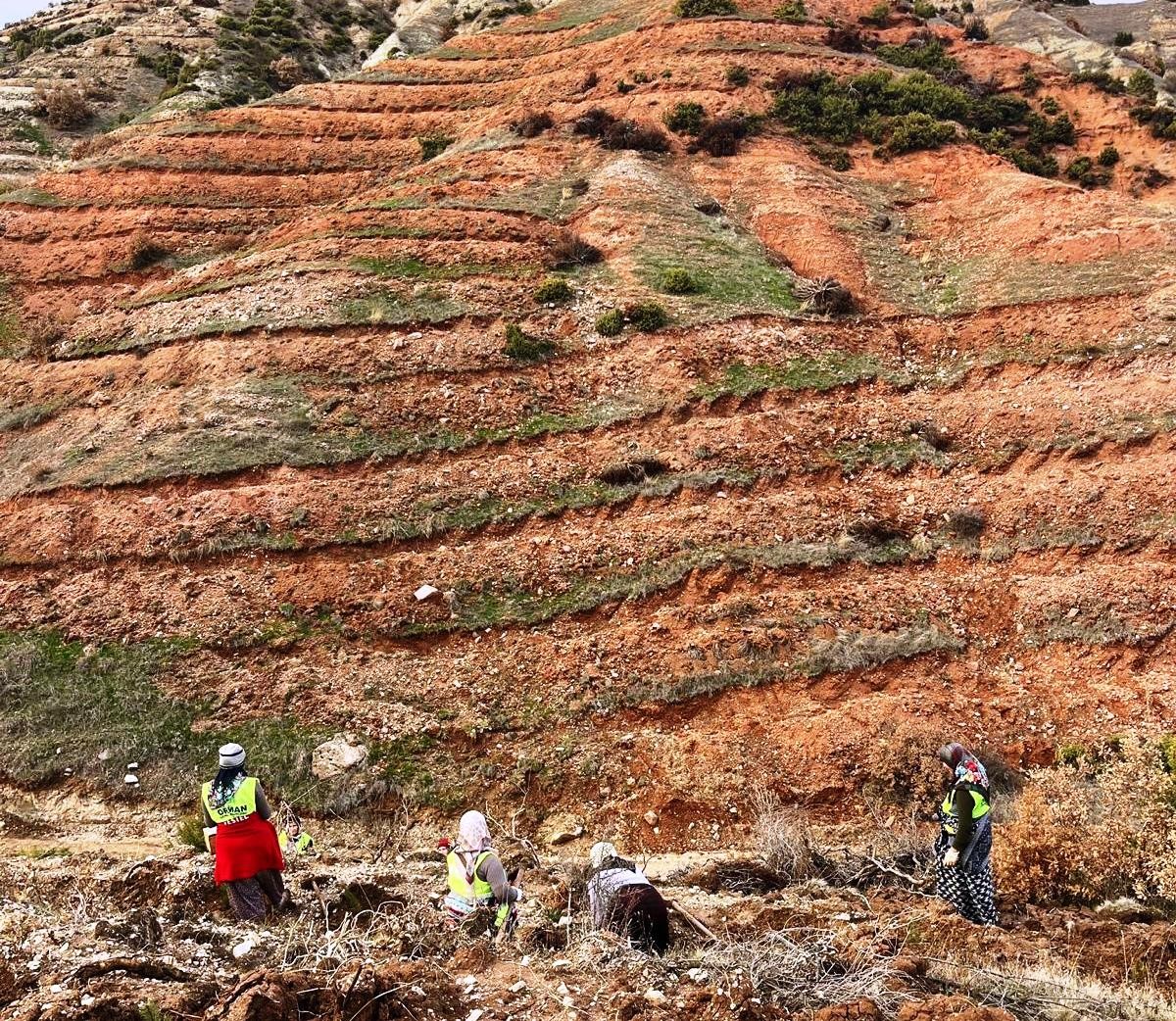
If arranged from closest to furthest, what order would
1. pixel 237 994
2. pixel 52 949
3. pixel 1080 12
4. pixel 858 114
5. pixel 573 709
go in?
pixel 237 994 < pixel 52 949 < pixel 573 709 < pixel 858 114 < pixel 1080 12

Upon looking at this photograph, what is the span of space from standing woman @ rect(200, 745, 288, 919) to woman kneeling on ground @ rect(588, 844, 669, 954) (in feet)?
9.57

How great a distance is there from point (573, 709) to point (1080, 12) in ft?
186

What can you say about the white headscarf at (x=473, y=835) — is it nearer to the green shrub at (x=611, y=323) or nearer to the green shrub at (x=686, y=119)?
the green shrub at (x=611, y=323)

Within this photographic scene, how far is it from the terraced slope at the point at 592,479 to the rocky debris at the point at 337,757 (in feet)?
0.85

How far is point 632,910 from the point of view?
6.45 meters

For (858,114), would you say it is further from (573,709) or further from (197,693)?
(197,693)

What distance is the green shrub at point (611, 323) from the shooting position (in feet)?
62.5

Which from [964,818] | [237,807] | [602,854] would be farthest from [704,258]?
[237,807]

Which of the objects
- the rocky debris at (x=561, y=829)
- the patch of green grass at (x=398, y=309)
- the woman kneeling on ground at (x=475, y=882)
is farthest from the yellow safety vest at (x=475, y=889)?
the patch of green grass at (x=398, y=309)

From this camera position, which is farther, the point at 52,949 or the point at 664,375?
the point at 664,375

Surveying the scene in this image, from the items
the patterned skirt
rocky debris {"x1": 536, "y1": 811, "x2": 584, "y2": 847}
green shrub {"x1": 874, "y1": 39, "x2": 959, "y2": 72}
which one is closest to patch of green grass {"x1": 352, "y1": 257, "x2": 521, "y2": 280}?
rocky debris {"x1": 536, "y1": 811, "x2": 584, "y2": 847}

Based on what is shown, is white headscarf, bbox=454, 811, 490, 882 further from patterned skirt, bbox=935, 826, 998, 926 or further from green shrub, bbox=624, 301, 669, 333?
green shrub, bbox=624, 301, 669, 333

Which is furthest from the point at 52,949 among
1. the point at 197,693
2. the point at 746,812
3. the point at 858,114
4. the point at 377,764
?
the point at 858,114

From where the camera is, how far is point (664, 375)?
17.8m
